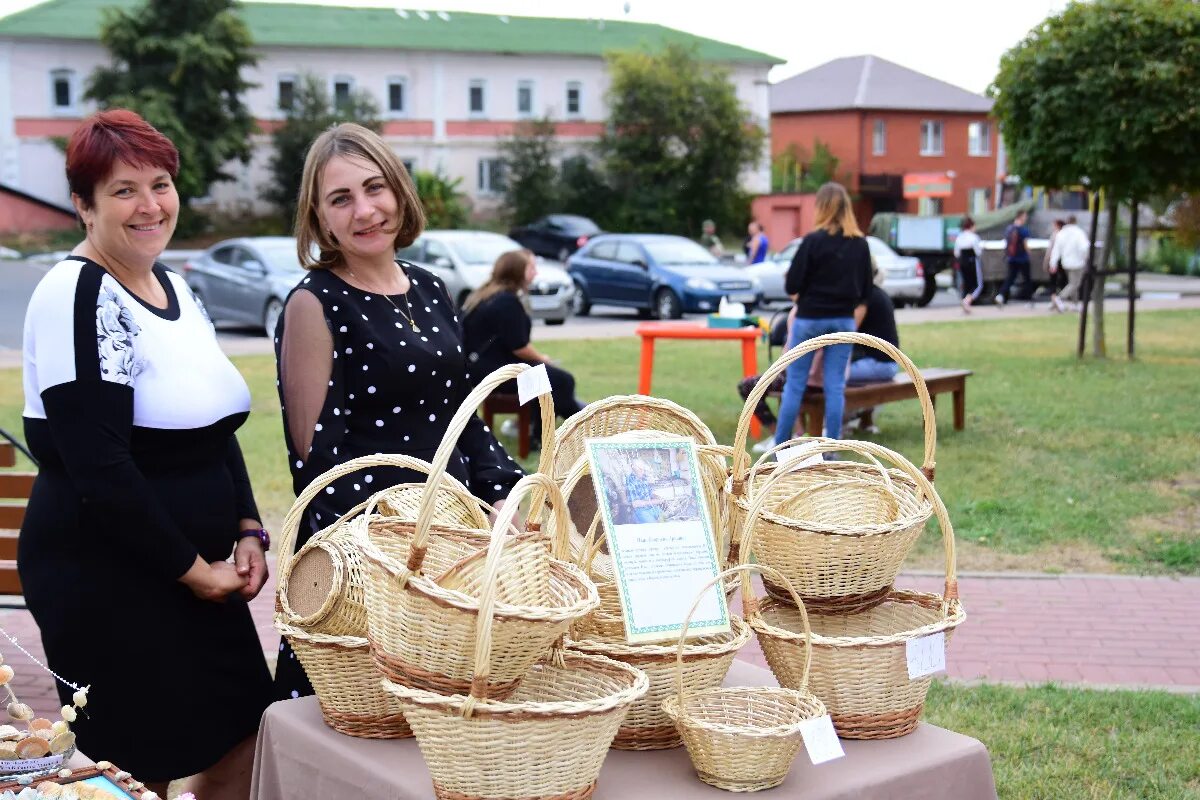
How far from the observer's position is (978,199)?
188 ft

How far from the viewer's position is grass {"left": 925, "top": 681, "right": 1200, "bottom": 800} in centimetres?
393

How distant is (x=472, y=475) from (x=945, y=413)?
8.53 meters

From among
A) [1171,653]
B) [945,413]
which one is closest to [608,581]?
[1171,653]

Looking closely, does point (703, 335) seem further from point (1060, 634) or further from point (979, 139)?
point (979, 139)

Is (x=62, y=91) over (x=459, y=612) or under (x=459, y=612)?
over

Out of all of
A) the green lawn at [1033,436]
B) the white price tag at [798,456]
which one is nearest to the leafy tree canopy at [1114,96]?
the green lawn at [1033,436]

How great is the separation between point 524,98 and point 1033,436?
41.0 meters

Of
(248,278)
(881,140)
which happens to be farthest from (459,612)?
(881,140)

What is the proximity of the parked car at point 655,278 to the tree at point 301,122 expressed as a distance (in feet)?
70.8

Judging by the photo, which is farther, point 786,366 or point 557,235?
point 557,235

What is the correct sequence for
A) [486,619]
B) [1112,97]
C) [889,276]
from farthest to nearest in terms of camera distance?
[889,276] < [1112,97] < [486,619]

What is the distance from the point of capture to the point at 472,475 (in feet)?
10.7

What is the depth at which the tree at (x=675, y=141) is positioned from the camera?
4384cm

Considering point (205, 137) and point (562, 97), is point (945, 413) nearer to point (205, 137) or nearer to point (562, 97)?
point (205, 137)
